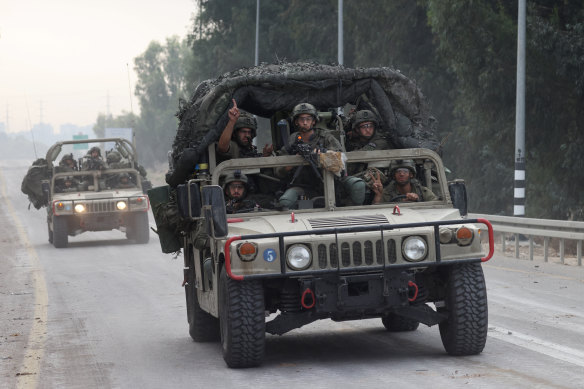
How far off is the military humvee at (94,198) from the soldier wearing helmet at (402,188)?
15.7m

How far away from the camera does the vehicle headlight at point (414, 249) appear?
27.5 ft

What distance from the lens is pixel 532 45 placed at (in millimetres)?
24766

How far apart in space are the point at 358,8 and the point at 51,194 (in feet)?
50.5

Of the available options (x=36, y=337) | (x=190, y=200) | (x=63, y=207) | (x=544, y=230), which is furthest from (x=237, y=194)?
(x=63, y=207)

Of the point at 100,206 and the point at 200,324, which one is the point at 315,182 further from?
the point at 100,206

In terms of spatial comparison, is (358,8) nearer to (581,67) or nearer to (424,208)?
(581,67)

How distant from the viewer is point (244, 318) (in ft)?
27.5

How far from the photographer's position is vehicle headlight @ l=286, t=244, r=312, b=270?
829 cm

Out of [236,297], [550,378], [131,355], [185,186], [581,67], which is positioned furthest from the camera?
[581,67]

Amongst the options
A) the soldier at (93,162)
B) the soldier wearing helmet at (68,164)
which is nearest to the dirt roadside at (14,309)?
the soldier wearing helmet at (68,164)

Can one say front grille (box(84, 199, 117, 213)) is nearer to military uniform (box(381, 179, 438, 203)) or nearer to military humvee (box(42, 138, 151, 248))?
military humvee (box(42, 138, 151, 248))

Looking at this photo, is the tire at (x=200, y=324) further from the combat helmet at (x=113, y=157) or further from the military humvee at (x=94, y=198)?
the combat helmet at (x=113, y=157)

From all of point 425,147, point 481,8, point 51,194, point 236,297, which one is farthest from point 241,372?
point 481,8

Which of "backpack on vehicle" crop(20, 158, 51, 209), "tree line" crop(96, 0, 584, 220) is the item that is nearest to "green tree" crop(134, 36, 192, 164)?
"tree line" crop(96, 0, 584, 220)
